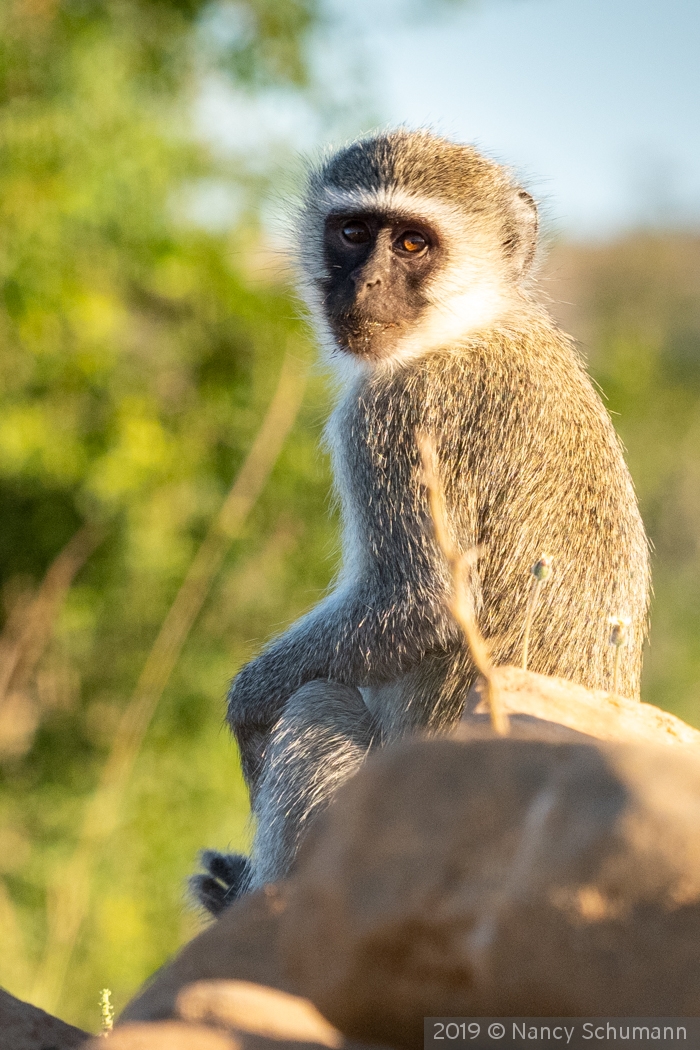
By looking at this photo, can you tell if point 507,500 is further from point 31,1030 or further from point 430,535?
Answer: point 31,1030

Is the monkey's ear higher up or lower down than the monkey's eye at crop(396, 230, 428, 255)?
higher up

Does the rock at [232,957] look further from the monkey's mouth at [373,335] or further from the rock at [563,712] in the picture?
the monkey's mouth at [373,335]

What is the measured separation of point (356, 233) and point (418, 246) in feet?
0.83

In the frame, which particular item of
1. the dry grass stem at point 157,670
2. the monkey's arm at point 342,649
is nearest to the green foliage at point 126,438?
the dry grass stem at point 157,670

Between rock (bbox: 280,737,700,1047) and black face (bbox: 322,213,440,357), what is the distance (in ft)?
6.94

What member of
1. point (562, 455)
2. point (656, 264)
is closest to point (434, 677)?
point (562, 455)

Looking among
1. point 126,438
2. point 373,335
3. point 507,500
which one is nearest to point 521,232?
point 373,335

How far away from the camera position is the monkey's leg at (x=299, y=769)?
10.6 ft

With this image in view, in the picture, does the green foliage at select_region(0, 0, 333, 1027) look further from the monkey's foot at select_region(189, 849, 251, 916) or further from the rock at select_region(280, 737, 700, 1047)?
the rock at select_region(280, 737, 700, 1047)

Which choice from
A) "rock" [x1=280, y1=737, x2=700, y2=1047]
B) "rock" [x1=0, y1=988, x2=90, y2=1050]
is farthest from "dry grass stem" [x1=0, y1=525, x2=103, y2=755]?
"rock" [x1=280, y1=737, x2=700, y2=1047]

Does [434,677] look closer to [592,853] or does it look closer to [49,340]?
[592,853]

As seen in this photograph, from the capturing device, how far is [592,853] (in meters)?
1.81

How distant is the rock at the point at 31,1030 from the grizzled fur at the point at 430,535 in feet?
2.56

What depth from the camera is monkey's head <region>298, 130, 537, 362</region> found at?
3.95 meters
